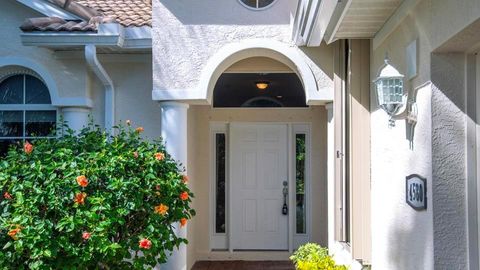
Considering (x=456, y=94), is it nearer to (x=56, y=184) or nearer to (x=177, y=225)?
(x=56, y=184)

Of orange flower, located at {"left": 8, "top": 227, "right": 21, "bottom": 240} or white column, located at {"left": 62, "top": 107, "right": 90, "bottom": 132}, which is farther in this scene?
white column, located at {"left": 62, "top": 107, "right": 90, "bottom": 132}

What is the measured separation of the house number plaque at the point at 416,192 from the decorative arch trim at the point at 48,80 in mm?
5990

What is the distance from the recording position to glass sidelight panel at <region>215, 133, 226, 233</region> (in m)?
10.8

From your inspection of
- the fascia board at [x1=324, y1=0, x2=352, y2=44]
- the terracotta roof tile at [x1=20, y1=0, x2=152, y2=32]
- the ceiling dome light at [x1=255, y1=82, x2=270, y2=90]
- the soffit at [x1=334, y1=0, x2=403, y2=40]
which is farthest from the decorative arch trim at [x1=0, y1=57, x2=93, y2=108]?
the soffit at [x1=334, y1=0, x2=403, y2=40]

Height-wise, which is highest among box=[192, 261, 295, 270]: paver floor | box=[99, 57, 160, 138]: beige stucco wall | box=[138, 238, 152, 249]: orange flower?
box=[99, 57, 160, 138]: beige stucco wall

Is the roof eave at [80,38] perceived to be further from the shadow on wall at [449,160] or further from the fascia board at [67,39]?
the shadow on wall at [449,160]

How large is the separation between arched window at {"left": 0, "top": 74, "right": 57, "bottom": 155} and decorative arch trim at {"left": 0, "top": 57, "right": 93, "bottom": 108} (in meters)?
0.24

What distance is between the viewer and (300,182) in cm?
1086

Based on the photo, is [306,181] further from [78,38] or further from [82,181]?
[82,181]

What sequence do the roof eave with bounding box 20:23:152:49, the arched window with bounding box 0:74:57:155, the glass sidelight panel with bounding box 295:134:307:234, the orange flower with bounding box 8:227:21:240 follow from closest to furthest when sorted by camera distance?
the orange flower with bounding box 8:227:21:240, the roof eave with bounding box 20:23:152:49, the arched window with bounding box 0:74:57:155, the glass sidelight panel with bounding box 295:134:307:234

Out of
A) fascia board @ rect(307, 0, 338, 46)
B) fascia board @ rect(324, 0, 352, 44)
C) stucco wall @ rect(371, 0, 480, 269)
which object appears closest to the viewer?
stucco wall @ rect(371, 0, 480, 269)

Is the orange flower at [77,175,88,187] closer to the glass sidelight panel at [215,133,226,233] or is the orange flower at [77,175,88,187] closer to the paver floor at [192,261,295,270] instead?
the paver floor at [192,261,295,270]

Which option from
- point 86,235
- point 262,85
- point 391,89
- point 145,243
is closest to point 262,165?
point 262,85

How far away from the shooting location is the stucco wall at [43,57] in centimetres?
869
